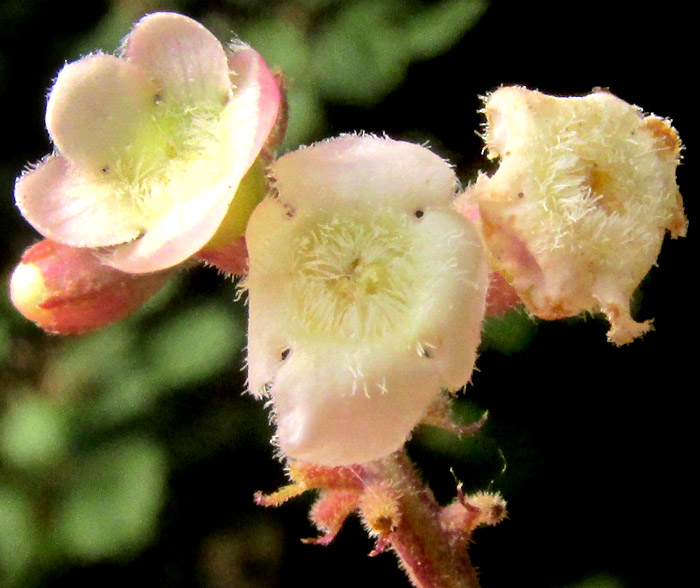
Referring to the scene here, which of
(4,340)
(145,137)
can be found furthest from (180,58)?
(4,340)

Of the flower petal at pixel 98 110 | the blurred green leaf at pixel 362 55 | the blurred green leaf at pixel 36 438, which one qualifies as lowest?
the blurred green leaf at pixel 36 438

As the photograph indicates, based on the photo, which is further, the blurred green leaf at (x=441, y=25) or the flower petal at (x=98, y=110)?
the blurred green leaf at (x=441, y=25)

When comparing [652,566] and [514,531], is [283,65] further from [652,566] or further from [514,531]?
[652,566]

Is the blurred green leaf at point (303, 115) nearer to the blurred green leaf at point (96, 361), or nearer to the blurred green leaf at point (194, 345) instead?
the blurred green leaf at point (194, 345)

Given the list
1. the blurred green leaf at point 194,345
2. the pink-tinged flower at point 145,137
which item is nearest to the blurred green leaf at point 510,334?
the blurred green leaf at point 194,345

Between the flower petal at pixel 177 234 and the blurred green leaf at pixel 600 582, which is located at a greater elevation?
the flower petal at pixel 177 234

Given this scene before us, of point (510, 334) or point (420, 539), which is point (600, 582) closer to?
point (510, 334)
